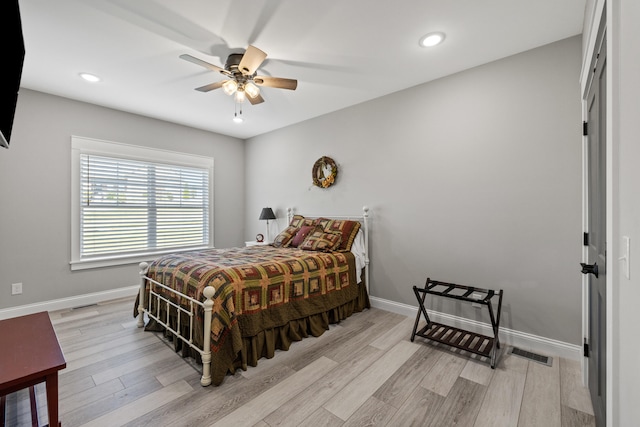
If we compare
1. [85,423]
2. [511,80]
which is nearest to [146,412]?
[85,423]

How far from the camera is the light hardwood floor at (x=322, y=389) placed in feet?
5.49

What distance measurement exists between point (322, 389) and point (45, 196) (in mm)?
3850

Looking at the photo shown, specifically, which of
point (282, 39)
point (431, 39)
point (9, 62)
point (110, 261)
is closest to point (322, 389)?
point (9, 62)

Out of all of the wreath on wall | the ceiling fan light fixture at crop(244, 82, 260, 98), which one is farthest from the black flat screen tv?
the wreath on wall

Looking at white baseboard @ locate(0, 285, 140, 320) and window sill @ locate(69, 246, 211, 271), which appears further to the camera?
window sill @ locate(69, 246, 211, 271)

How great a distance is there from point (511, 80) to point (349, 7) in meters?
1.66

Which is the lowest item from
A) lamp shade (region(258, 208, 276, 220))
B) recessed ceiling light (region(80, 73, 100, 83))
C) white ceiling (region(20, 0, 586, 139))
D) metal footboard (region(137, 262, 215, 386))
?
metal footboard (region(137, 262, 215, 386))

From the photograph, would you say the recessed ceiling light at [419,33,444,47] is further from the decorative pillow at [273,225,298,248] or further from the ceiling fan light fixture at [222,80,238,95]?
the decorative pillow at [273,225,298,248]

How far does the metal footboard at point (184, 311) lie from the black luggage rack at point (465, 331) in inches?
69.3

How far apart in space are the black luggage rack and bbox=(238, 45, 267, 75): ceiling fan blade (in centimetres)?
238

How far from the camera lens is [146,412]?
1715 mm

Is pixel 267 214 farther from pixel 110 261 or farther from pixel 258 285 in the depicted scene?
pixel 258 285

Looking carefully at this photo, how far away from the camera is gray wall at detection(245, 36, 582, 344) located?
2328mm

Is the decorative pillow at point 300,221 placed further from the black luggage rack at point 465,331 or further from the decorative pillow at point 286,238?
the black luggage rack at point 465,331
